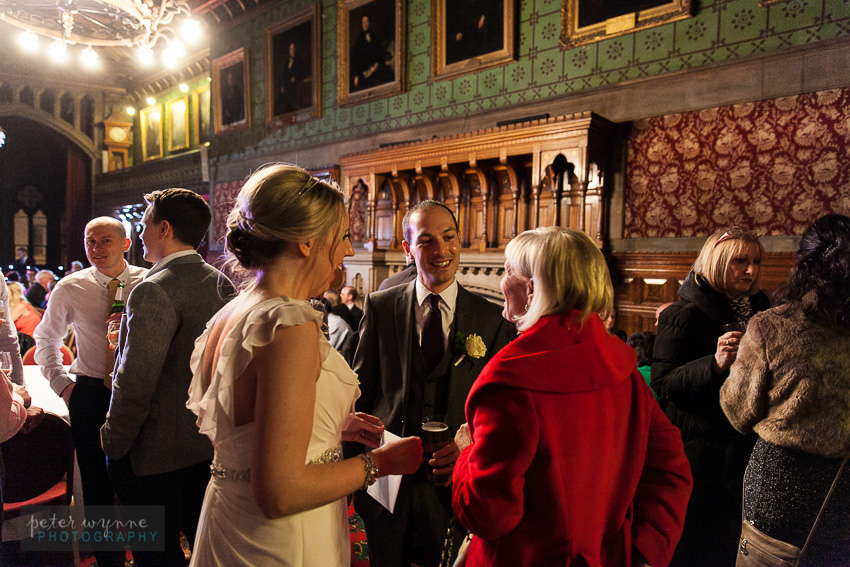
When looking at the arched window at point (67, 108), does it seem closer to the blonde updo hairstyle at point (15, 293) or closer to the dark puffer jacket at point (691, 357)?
the blonde updo hairstyle at point (15, 293)

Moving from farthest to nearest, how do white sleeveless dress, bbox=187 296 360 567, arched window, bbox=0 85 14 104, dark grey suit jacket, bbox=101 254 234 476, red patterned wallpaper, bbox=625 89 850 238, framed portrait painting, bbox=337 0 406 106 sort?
arched window, bbox=0 85 14 104
framed portrait painting, bbox=337 0 406 106
red patterned wallpaper, bbox=625 89 850 238
dark grey suit jacket, bbox=101 254 234 476
white sleeveless dress, bbox=187 296 360 567

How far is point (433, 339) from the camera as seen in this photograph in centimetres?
214

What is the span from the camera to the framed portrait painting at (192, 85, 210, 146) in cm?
1238

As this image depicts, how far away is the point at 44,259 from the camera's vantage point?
16797 millimetres

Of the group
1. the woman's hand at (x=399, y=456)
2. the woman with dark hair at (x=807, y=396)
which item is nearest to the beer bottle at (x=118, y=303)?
the woman's hand at (x=399, y=456)

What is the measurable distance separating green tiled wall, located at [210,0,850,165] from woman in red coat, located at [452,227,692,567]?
4808mm

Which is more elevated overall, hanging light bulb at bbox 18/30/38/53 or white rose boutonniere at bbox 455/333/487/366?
hanging light bulb at bbox 18/30/38/53

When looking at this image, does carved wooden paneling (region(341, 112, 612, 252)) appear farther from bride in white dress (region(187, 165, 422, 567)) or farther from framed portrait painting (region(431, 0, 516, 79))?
bride in white dress (region(187, 165, 422, 567))

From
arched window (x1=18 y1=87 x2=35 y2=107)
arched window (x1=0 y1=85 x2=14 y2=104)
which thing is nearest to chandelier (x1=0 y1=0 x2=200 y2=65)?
arched window (x1=0 y1=85 x2=14 y2=104)

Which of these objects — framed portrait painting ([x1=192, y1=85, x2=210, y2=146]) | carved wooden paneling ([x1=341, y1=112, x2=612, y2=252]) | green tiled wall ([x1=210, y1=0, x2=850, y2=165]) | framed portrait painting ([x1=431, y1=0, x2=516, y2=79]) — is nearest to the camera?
green tiled wall ([x1=210, y1=0, x2=850, y2=165])

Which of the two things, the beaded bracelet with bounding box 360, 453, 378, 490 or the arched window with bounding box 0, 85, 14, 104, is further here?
the arched window with bounding box 0, 85, 14, 104

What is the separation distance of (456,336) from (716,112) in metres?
4.40

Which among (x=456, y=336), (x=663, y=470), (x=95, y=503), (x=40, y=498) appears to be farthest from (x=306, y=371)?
(x=40, y=498)

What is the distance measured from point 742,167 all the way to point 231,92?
29.9 feet
